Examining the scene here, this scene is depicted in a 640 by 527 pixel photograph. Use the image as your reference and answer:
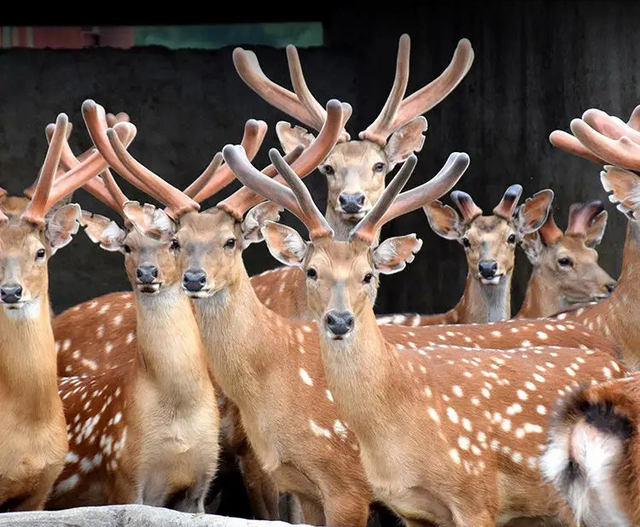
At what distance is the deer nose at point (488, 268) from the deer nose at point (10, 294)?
2774 mm

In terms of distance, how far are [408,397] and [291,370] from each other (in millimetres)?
560

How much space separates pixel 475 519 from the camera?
18.9ft

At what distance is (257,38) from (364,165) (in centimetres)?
599

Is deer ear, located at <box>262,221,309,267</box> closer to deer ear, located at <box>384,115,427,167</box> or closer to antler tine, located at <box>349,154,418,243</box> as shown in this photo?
antler tine, located at <box>349,154,418,243</box>

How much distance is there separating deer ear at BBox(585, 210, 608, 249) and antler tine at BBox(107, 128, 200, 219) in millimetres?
2913

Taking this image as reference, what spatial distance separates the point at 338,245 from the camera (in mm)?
5848

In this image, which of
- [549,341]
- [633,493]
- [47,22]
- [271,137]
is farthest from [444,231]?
[47,22]

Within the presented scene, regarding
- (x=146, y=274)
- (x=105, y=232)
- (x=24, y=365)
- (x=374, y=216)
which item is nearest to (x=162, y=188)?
(x=146, y=274)

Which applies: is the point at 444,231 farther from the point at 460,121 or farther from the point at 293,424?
the point at 293,424

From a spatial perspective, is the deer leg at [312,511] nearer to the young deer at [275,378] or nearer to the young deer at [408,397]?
the young deer at [275,378]

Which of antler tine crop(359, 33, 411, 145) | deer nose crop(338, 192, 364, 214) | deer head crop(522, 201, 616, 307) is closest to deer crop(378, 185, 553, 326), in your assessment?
deer head crop(522, 201, 616, 307)

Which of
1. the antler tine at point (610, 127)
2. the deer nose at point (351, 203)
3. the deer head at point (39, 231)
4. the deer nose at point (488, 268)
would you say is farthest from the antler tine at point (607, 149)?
the deer head at point (39, 231)

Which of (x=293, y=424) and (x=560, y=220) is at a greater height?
(x=560, y=220)

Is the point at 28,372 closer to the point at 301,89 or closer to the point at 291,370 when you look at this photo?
the point at 291,370
